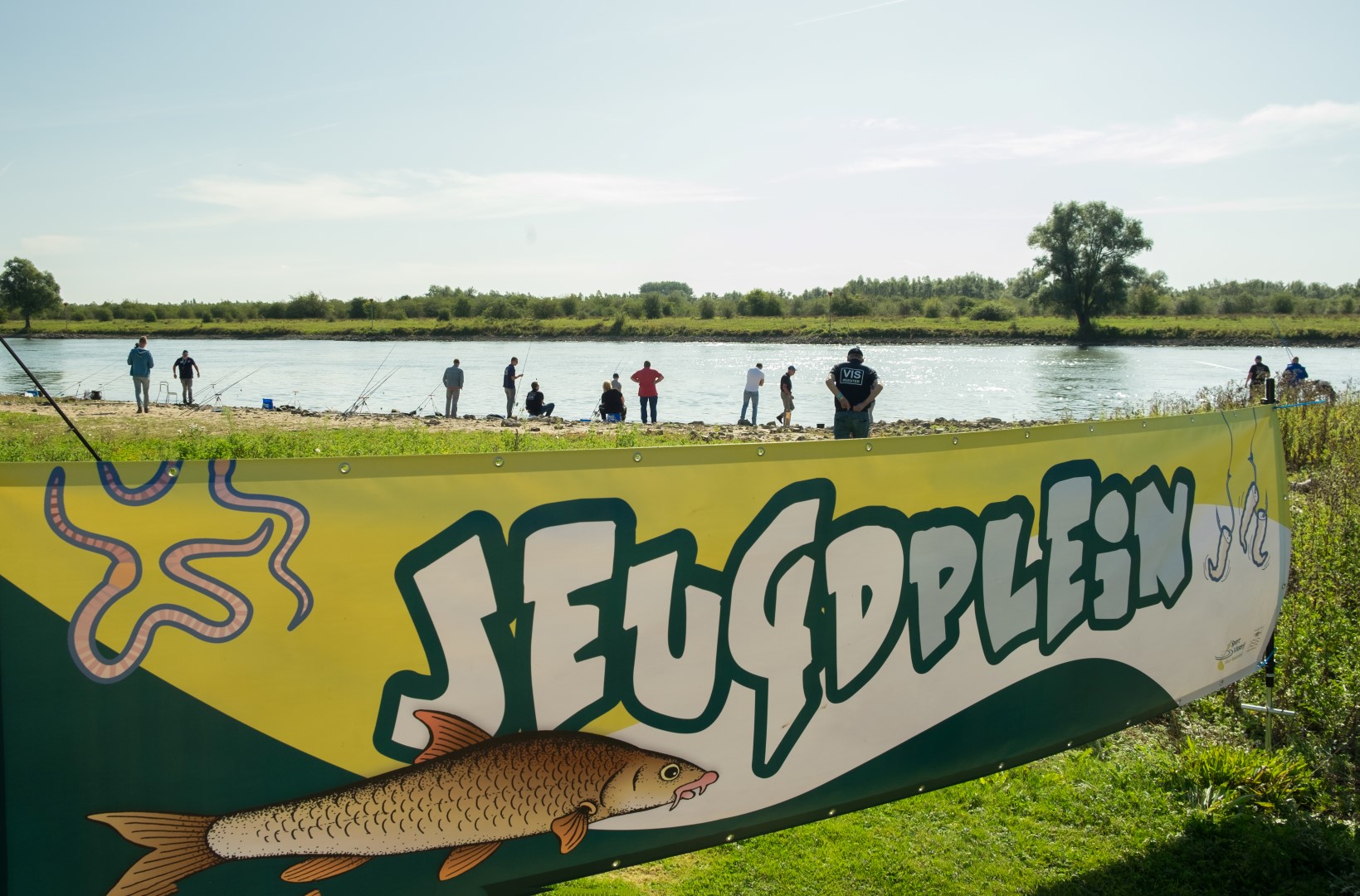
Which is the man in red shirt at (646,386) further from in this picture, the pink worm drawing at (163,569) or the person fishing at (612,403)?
the pink worm drawing at (163,569)

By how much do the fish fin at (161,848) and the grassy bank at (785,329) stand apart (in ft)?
301

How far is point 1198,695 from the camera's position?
14.2ft

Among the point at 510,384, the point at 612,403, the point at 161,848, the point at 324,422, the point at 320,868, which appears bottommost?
the point at 324,422

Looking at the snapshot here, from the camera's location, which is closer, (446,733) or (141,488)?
(141,488)

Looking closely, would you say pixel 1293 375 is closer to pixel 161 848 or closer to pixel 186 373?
pixel 161 848

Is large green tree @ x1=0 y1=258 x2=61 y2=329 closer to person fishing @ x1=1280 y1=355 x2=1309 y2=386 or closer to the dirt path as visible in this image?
the dirt path

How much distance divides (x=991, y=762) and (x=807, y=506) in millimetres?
1305

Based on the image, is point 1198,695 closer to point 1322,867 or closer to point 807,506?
point 1322,867

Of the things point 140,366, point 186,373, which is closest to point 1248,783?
point 140,366

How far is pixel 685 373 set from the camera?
5778 centimetres

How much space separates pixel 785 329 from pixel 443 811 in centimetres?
10230

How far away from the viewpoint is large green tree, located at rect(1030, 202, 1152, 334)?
92562mm

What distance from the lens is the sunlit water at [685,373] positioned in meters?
37.7

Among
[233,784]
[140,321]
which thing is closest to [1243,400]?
[233,784]
